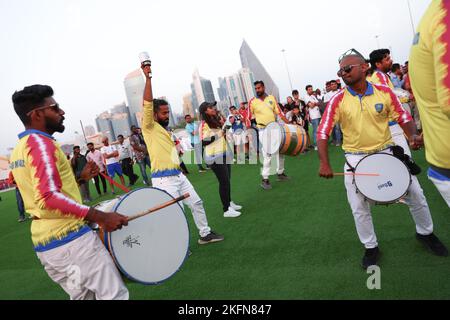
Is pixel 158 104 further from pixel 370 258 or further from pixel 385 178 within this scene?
pixel 370 258

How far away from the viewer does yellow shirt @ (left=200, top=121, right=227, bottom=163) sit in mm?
5484

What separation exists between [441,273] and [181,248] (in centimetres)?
216

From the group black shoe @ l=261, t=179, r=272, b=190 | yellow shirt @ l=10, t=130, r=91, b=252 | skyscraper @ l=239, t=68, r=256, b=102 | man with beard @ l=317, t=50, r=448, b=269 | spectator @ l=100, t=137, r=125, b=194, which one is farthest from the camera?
skyscraper @ l=239, t=68, r=256, b=102

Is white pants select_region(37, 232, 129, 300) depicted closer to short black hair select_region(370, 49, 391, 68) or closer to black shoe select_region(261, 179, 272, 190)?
short black hair select_region(370, 49, 391, 68)

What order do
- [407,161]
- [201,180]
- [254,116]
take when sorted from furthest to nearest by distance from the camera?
1. [201,180]
2. [254,116]
3. [407,161]

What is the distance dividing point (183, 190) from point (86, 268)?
2374 millimetres

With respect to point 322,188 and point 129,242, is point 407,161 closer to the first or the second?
point 129,242

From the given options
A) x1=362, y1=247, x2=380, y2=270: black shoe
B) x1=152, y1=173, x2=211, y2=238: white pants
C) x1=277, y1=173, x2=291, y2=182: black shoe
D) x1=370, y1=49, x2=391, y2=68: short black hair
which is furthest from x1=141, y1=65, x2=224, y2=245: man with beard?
x1=277, y1=173, x2=291, y2=182: black shoe

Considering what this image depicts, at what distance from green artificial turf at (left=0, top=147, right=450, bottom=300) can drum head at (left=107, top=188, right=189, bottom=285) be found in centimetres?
94

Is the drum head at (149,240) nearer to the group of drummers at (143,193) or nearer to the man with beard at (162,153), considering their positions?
the group of drummers at (143,193)

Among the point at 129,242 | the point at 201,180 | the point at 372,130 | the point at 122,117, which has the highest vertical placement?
the point at 122,117

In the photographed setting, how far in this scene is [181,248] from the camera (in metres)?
2.67

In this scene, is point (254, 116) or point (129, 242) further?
point (254, 116)
